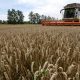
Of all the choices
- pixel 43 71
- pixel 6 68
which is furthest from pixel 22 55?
pixel 43 71

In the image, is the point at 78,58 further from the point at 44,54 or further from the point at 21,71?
the point at 21,71

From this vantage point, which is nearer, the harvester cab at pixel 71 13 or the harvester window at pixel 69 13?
the harvester cab at pixel 71 13

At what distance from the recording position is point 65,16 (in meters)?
32.1

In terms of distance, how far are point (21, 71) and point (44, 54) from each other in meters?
0.37

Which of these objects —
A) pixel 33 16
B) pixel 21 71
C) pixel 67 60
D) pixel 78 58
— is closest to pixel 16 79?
pixel 21 71

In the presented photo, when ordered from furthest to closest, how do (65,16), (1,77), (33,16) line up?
1. (33,16)
2. (65,16)
3. (1,77)

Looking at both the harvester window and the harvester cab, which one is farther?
the harvester window

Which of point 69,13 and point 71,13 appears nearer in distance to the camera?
point 71,13

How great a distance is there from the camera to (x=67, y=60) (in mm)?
1740

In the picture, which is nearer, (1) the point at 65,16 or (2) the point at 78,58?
(2) the point at 78,58

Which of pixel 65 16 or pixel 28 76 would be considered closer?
pixel 28 76

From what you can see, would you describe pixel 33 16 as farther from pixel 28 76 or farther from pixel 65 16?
pixel 28 76

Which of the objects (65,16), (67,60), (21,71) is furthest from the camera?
(65,16)

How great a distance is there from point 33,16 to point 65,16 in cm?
7419
